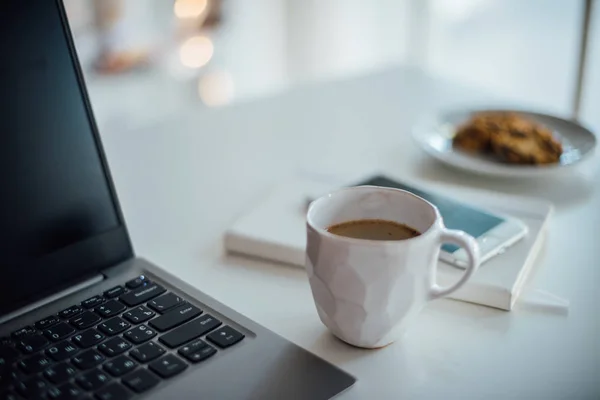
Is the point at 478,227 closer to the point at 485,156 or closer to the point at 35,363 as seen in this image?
the point at 485,156

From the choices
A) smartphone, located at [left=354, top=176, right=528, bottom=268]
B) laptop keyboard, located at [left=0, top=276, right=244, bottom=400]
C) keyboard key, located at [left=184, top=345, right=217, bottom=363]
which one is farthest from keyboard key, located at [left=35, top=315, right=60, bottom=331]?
smartphone, located at [left=354, top=176, right=528, bottom=268]

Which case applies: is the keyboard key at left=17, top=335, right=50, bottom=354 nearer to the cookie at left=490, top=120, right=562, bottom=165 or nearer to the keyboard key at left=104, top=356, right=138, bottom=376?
the keyboard key at left=104, top=356, right=138, bottom=376

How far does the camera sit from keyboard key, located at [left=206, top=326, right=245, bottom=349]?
490mm

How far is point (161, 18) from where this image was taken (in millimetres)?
2207

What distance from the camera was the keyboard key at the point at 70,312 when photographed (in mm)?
515

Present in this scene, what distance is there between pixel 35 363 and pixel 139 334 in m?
0.07

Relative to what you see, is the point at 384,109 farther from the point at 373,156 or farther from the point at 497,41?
the point at 497,41

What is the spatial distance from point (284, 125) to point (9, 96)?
1.58 feet

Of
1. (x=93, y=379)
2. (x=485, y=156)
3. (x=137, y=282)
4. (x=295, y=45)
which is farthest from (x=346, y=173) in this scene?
(x=295, y=45)

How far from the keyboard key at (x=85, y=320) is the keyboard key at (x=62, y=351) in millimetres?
21

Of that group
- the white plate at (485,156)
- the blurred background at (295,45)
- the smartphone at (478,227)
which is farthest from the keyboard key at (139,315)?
the blurred background at (295,45)

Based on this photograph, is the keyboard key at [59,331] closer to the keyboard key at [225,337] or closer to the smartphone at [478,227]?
the keyboard key at [225,337]

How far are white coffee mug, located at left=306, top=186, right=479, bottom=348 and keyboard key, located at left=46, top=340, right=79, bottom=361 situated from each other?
17 cm

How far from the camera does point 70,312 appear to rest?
0.52 meters
